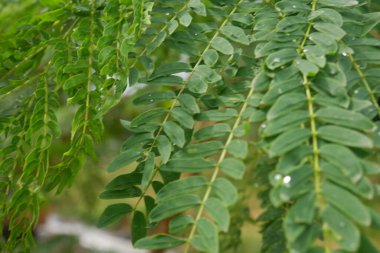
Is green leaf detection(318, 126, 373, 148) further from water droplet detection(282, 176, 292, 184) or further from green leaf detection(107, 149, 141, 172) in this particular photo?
green leaf detection(107, 149, 141, 172)

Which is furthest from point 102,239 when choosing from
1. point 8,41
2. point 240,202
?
point 8,41

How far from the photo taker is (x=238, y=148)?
0.61m

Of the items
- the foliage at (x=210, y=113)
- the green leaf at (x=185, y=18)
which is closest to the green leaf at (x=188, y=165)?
the foliage at (x=210, y=113)

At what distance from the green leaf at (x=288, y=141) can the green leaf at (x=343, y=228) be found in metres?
0.08

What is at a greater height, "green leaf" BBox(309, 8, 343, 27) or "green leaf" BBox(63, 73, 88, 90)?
"green leaf" BBox(309, 8, 343, 27)

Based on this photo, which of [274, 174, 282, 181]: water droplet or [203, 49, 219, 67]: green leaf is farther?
[203, 49, 219, 67]: green leaf

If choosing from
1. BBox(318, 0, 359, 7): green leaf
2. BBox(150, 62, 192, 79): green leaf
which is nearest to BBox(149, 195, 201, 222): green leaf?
BBox(150, 62, 192, 79): green leaf

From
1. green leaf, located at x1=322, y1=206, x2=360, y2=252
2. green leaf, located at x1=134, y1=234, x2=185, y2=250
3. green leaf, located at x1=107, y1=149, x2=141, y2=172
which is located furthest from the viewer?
green leaf, located at x1=107, y1=149, x2=141, y2=172

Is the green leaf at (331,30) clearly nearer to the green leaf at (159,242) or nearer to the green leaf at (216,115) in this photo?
the green leaf at (216,115)

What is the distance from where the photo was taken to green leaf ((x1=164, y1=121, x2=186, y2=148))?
2.12 feet

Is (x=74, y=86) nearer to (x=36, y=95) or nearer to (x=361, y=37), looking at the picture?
(x=36, y=95)

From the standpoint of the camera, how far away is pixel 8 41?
802 millimetres

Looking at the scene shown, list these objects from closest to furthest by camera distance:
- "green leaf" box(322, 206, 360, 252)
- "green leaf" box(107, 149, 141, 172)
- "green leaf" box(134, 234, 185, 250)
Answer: "green leaf" box(322, 206, 360, 252) < "green leaf" box(134, 234, 185, 250) < "green leaf" box(107, 149, 141, 172)

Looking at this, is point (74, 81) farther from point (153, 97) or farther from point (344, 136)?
point (344, 136)
